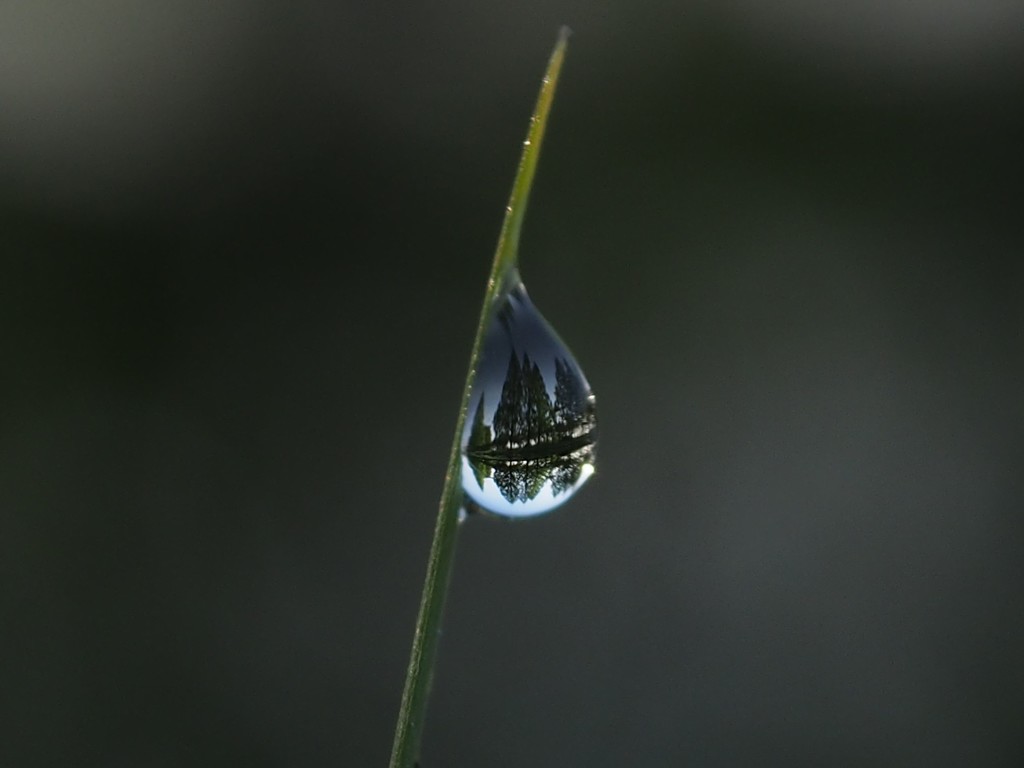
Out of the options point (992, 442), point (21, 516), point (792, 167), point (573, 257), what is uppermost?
point (792, 167)

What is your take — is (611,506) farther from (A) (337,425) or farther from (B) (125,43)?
(B) (125,43)

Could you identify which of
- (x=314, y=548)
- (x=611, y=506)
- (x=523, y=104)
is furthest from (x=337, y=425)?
(x=523, y=104)

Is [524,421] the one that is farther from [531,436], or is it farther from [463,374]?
[463,374]

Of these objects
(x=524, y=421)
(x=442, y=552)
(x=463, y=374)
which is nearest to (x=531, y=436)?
(x=524, y=421)

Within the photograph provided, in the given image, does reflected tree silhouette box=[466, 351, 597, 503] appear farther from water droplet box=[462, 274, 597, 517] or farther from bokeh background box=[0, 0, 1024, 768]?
bokeh background box=[0, 0, 1024, 768]

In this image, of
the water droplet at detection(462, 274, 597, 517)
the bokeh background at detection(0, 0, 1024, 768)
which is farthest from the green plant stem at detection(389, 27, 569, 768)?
the bokeh background at detection(0, 0, 1024, 768)

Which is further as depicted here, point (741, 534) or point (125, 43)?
point (125, 43)

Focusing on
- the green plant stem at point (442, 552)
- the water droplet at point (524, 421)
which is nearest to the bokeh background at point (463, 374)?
the water droplet at point (524, 421)

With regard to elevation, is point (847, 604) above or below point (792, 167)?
below
